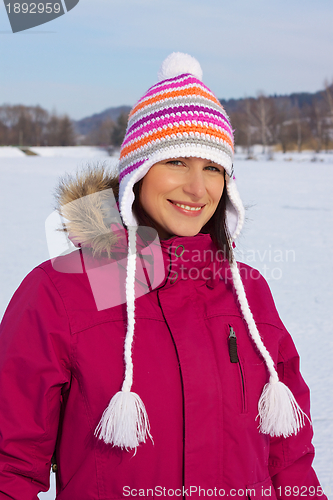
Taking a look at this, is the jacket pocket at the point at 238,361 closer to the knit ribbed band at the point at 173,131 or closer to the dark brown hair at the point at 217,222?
the dark brown hair at the point at 217,222

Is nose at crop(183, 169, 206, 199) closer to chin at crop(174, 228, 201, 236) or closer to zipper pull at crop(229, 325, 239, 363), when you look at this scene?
chin at crop(174, 228, 201, 236)

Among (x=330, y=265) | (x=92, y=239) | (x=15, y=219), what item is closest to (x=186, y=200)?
(x=92, y=239)

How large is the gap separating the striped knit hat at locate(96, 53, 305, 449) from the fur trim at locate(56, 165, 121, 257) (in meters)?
0.05

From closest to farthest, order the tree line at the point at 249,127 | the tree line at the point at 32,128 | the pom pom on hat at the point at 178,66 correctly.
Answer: the pom pom on hat at the point at 178,66, the tree line at the point at 249,127, the tree line at the point at 32,128

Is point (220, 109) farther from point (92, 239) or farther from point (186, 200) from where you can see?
point (92, 239)

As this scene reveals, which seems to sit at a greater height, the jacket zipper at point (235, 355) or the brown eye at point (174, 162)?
the brown eye at point (174, 162)

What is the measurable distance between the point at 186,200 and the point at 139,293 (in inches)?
11.5

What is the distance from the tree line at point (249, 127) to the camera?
3928 centimetres

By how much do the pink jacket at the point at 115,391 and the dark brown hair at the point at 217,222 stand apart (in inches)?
5.7

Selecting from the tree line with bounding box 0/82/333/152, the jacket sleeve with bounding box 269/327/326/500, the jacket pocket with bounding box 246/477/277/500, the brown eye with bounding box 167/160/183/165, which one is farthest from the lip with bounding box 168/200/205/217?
the tree line with bounding box 0/82/333/152

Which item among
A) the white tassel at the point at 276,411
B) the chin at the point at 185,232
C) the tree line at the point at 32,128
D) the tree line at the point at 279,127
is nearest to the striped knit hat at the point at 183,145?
the white tassel at the point at 276,411

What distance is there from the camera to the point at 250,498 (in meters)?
1.08

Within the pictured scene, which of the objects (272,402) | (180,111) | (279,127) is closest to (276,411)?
(272,402)

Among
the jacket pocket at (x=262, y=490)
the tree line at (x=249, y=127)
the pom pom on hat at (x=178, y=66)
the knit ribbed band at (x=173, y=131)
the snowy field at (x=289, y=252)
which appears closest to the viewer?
the jacket pocket at (x=262, y=490)
